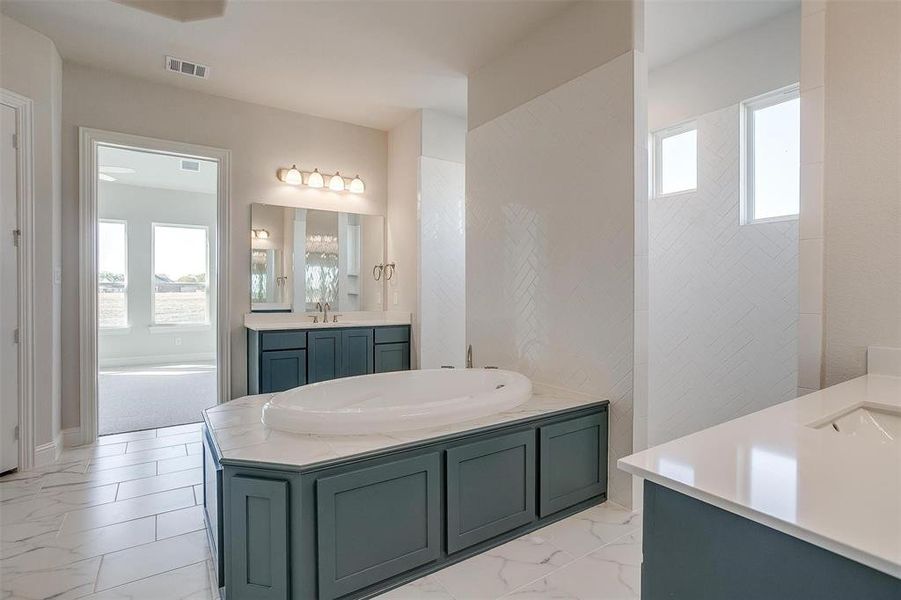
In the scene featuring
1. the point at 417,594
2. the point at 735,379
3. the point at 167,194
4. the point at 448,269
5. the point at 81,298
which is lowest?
the point at 417,594

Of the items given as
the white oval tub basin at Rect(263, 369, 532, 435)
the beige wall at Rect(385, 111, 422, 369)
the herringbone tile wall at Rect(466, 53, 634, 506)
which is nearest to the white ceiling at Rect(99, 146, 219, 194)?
the beige wall at Rect(385, 111, 422, 369)

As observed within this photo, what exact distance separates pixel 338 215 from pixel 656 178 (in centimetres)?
298

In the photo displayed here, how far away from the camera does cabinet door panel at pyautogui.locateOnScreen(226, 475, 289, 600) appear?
1.60m

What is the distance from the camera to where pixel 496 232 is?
3.42 meters

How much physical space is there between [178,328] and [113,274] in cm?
125

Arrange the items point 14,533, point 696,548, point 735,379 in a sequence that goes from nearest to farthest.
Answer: point 696,548 < point 14,533 < point 735,379

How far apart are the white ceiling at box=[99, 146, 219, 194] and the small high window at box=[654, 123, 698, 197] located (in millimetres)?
4931

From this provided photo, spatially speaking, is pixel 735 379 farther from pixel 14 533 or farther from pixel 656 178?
pixel 14 533

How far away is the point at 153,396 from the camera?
508 centimetres

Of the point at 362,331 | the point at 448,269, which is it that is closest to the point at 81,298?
the point at 362,331

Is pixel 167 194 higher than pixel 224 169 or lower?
higher

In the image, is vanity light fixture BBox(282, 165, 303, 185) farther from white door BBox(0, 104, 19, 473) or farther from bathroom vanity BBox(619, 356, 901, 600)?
bathroom vanity BBox(619, 356, 901, 600)

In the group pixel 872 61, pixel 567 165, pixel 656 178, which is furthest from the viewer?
pixel 656 178

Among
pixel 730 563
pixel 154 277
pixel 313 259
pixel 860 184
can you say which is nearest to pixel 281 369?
pixel 313 259
